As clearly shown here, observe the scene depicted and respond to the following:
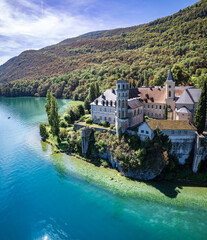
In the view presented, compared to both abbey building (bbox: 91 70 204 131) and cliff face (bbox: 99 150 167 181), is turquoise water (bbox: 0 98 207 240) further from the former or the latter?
abbey building (bbox: 91 70 204 131)

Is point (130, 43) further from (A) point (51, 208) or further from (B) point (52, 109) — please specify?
(A) point (51, 208)

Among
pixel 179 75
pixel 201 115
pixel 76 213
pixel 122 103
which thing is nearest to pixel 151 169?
pixel 201 115

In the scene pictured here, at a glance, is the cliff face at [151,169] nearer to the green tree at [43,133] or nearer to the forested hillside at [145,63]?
the green tree at [43,133]

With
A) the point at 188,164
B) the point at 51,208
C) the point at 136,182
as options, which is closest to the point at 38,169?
the point at 51,208

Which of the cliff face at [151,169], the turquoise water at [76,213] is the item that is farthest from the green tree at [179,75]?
the turquoise water at [76,213]

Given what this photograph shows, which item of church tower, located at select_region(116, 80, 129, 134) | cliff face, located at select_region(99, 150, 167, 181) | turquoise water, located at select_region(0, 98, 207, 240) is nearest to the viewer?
turquoise water, located at select_region(0, 98, 207, 240)

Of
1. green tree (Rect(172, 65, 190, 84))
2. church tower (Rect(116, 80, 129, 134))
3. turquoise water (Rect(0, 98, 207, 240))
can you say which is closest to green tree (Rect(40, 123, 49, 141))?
turquoise water (Rect(0, 98, 207, 240))

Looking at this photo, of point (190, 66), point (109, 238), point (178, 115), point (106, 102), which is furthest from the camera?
point (190, 66)

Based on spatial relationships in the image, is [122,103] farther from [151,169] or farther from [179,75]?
[179,75]
